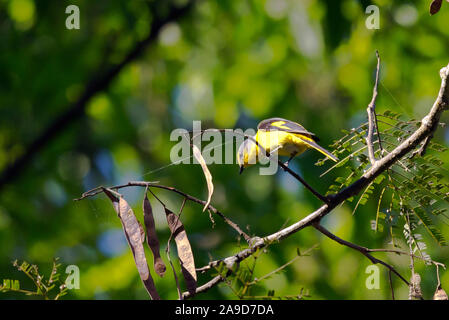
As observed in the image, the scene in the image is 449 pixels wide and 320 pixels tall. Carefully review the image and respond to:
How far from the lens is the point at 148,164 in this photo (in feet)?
15.7

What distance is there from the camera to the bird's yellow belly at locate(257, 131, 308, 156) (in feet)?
6.66

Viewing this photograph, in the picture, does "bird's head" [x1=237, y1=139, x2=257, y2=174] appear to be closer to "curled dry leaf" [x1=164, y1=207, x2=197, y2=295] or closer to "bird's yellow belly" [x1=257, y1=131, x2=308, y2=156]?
"bird's yellow belly" [x1=257, y1=131, x2=308, y2=156]

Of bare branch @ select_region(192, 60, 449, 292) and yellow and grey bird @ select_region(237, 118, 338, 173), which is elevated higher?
yellow and grey bird @ select_region(237, 118, 338, 173)

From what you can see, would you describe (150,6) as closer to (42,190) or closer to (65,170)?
(65,170)

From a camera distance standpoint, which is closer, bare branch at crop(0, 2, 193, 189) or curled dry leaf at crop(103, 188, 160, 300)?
curled dry leaf at crop(103, 188, 160, 300)

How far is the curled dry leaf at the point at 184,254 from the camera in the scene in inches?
54.2

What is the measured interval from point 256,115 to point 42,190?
7.38ft

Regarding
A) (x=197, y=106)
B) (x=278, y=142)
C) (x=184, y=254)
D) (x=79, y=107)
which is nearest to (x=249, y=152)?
(x=278, y=142)

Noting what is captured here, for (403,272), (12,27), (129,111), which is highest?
(12,27)

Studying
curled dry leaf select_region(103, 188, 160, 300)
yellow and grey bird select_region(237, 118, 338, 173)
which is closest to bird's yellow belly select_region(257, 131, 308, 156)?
yellow and grey bird select_region(237, 118, 338, 173)

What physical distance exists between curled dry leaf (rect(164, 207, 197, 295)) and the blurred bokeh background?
6.33 ft

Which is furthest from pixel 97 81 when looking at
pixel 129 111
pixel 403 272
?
pixel 403 272

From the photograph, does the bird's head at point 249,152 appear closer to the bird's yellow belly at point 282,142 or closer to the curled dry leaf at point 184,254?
the bird's yellow belly at point 282,142

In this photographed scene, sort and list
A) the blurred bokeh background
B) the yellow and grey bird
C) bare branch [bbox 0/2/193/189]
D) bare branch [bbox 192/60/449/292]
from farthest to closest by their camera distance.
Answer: bare branch [bbox 0/2/193/189] → the blurred bokeh background → the yellow and grey bird → bare branch [bbox 192/60/449/292]
